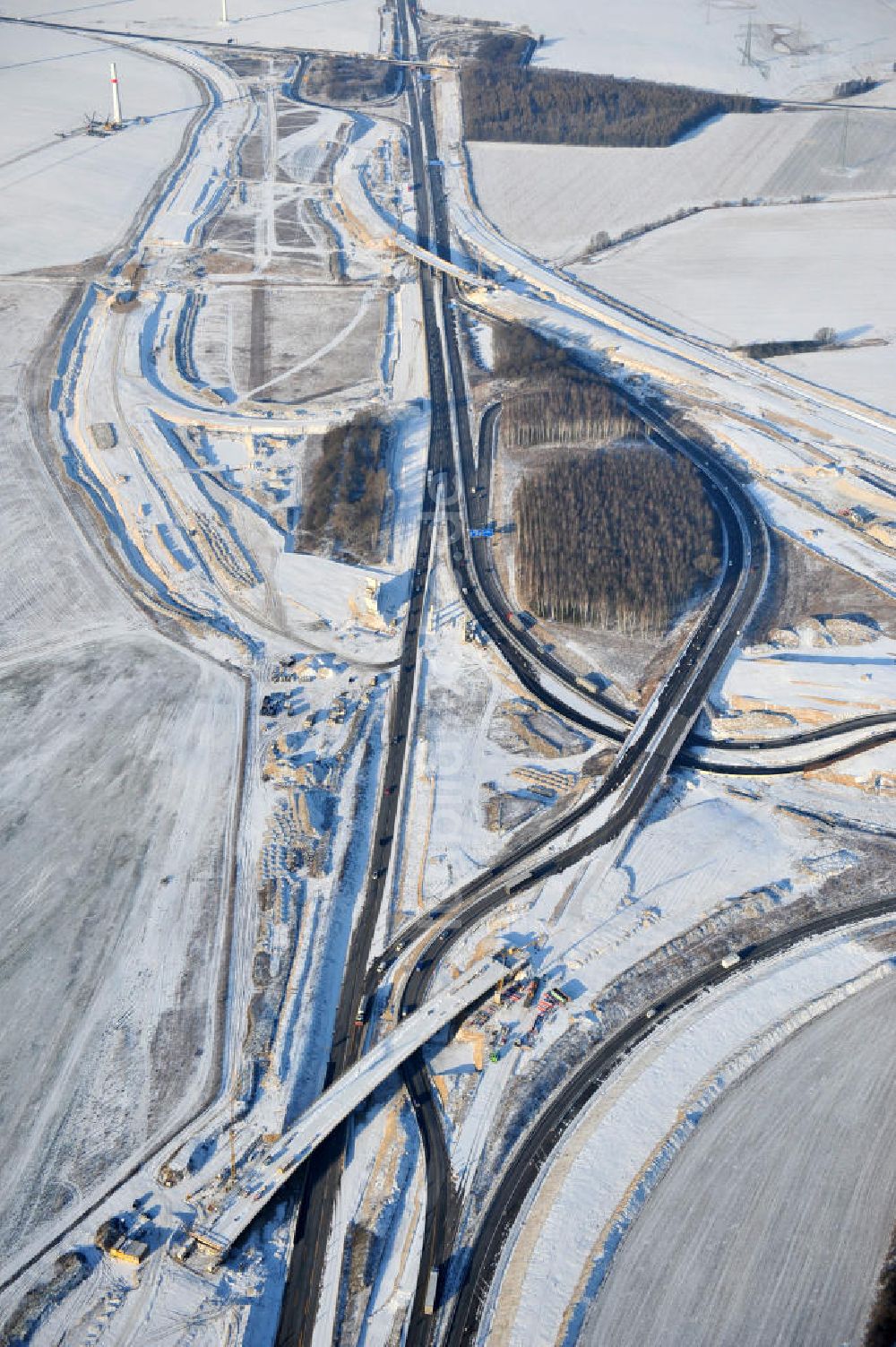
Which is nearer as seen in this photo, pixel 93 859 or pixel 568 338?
pixel 93 859

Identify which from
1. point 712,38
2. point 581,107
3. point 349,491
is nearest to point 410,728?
point 349,491

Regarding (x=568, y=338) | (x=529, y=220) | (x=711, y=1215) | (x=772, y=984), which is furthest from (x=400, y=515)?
(x=529, y=220)

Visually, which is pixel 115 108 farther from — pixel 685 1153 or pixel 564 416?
pixel 685 1153

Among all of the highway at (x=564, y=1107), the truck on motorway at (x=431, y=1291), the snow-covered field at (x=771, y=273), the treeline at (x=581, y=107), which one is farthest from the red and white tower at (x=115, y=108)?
the truck on motorway at (x=431, y=1291)

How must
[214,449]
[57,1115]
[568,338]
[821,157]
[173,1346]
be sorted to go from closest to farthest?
1. [173,1346]
2. [57,1115]
3. [214,449]
4. [568,338]
5. [821,157]

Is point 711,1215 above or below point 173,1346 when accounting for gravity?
above

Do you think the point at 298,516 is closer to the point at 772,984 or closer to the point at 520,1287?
the point at 772,984

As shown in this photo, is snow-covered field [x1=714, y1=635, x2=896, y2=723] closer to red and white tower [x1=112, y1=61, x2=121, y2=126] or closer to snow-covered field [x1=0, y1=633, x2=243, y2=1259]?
snow-covered field [x1=0, y1=633, x2=243, y2=1259]
